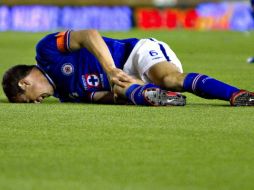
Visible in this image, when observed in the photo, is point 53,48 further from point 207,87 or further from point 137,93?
point 207,87

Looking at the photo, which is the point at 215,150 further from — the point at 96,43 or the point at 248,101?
the point at 96,43

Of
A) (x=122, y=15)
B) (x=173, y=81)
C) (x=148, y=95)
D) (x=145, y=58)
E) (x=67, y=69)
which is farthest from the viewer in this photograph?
(x=122, y=15)

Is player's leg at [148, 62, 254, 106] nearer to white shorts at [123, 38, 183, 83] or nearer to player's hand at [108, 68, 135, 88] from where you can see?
white shorts at [123, 38, 183, 83]

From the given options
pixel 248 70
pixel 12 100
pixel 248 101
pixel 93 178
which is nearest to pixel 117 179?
pixel 93 178

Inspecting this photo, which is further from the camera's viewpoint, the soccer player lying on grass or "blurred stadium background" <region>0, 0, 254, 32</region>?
"blurred stadium background" <region>0, 0, 254, 32</region>

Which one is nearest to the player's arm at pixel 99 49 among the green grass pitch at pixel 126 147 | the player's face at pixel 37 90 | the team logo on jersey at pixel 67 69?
the team logo on jersey at pixel 67 69

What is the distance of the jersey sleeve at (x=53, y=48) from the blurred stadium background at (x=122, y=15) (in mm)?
24144

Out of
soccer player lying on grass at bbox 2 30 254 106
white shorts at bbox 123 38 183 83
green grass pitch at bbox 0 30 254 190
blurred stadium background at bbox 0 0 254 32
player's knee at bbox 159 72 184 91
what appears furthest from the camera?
blurred stadium background at bbox 0 0 254 32

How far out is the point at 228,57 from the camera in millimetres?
17062

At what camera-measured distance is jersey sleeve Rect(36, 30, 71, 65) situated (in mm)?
8320

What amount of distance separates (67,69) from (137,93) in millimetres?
822

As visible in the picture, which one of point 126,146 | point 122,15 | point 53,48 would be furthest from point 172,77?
point 122,15

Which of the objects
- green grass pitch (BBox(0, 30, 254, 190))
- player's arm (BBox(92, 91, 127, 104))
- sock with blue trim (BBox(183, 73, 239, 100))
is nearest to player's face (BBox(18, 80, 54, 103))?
green grass pitch (BBox(0, 30, 254, 190))

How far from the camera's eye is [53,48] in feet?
27.5
